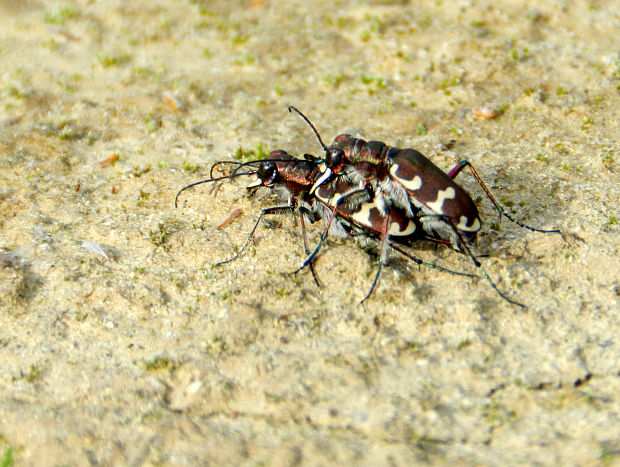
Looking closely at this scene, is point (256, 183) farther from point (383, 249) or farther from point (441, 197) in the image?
point (441, 197)

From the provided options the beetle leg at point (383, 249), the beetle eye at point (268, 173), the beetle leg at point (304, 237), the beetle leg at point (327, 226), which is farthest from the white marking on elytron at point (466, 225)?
the beetle eye at point (268, 173)

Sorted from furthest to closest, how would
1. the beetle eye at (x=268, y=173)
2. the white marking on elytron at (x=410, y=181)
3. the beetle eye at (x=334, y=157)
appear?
the beetle eye at (x=268, y=173), the beetle eye at (x=334, y=157), the white marking on elytron at (x=410, y=181)

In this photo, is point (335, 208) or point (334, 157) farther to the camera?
point (334, 157)

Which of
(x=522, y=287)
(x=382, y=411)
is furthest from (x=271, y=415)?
(x=522, y=287)

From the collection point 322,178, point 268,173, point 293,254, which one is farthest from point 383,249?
point 268,173

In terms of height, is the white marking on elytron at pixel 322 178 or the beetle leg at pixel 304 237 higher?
the white marking on elytron at pixel 322 178

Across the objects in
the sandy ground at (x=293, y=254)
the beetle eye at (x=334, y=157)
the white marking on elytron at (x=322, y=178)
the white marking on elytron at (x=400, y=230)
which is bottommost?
the sandy ground at (x=293, y=254)

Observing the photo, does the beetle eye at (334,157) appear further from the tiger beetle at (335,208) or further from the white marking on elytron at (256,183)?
the white marking on elytron at (256,183)
